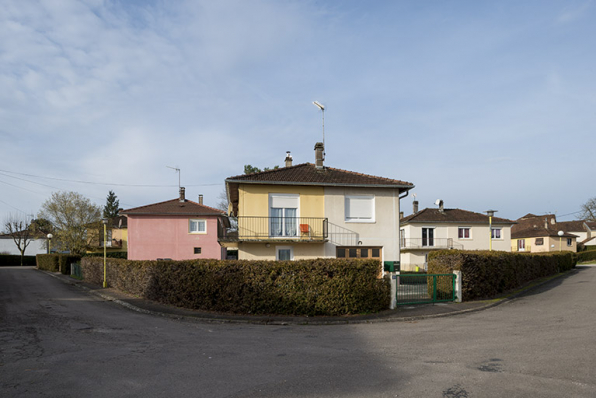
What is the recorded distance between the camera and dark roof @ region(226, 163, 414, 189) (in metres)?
20.4

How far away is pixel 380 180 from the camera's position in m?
21.7

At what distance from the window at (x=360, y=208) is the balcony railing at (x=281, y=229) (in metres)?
1.46

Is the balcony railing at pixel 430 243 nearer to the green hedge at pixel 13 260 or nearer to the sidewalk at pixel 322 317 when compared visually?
the sidewalk at pixel 322 317

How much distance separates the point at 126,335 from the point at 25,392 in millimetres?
4332

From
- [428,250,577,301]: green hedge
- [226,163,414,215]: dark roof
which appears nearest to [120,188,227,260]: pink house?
[226,163,414,215]: dark roof

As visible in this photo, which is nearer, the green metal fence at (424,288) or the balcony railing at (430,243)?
the green metal fence at (424,288)

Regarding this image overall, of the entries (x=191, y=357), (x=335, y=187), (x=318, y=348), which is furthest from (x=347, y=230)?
(x=191, y=357)

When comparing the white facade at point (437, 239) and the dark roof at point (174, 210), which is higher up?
the dark roof at point (174, 210)

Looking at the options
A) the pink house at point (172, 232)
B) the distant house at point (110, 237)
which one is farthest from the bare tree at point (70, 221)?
the pink house at point (172, 232)

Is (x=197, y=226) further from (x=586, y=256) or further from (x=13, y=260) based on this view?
(x=586, y=256)

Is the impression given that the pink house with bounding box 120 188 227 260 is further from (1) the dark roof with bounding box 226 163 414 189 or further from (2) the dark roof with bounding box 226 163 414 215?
→ (1) the dark roof with bounding box 226 163 414 189

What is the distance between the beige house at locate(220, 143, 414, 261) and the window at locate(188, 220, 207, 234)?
18687 mm

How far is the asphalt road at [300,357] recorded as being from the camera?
232 inches

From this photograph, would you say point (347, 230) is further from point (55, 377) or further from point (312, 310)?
point (55, 377)
